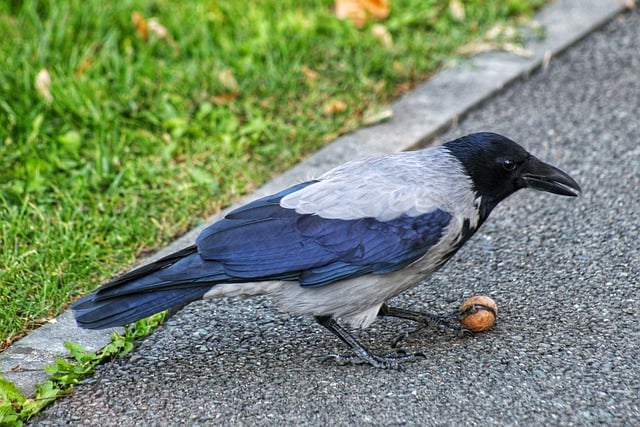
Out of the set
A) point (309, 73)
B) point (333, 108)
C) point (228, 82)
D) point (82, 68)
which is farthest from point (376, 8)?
point (82, 68)

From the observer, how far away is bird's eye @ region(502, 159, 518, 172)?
11.9 ft

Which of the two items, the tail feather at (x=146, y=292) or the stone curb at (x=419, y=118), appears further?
the stone curb at (x=419, y=118)

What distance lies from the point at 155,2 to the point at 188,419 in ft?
12.5

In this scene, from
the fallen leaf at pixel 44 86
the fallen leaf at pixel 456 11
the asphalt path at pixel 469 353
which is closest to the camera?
the asphalt path at pixel 469 353

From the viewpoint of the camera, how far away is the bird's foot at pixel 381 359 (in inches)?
137

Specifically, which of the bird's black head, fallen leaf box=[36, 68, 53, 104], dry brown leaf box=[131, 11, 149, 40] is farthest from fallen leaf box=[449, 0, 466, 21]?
the bird's black head

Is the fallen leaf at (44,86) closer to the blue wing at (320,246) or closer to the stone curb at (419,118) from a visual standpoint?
the stone curb at (419,118)

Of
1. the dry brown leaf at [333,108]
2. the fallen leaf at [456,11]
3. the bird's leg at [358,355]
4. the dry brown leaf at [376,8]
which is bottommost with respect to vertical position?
the bird's leg at [358,355]

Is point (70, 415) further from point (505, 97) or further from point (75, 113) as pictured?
point (505, 97)

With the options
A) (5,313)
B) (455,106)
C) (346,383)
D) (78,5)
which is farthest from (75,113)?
(346,383)

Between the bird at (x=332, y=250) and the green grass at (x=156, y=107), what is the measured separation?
26.5 inches

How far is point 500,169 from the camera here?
364 centimetres

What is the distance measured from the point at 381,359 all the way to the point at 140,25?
10.9ft

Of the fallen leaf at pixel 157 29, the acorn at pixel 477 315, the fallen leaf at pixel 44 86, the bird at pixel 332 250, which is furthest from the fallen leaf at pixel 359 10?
the acorn at pixel 477 315
